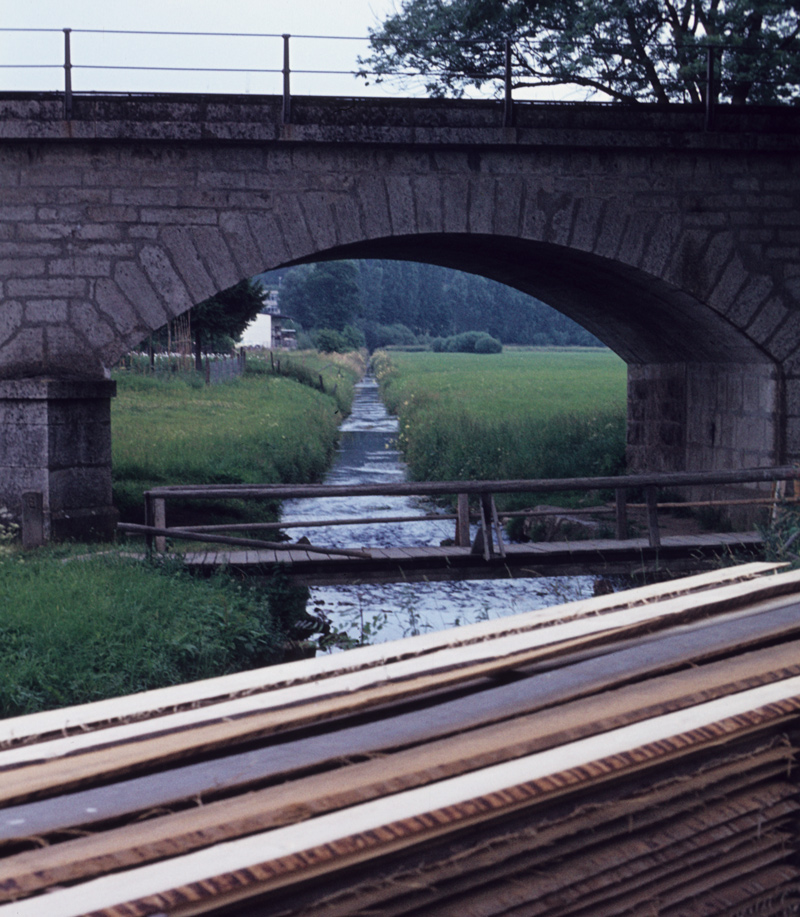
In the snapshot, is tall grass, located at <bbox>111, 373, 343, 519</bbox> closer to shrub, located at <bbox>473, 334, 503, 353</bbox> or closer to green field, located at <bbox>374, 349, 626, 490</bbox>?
green field, located at <bbox>374, 349, 626, 490</bbox>

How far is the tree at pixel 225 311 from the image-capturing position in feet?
93.5

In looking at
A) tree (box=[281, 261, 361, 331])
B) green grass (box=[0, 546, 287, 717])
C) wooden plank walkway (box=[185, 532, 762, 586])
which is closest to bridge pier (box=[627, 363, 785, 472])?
wooden plank walkway (box=[185, 532, 762, 586])

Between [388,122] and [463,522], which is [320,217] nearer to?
[388,122]

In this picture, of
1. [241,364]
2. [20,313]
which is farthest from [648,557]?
[241,364]

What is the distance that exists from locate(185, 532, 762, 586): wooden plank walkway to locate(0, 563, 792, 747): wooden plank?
5.29 meters

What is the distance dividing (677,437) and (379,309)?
280 feet

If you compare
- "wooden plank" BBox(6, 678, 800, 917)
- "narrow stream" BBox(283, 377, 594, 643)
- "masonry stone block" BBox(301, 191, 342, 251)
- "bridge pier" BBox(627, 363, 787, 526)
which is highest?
"masonry stone block" BBox(301, 191, 342, 251)

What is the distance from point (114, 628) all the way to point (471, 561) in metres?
2.94

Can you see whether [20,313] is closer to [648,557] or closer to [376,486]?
[376,486]

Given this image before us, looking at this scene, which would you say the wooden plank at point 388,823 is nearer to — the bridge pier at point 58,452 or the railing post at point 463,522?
the railing post at point 463,522

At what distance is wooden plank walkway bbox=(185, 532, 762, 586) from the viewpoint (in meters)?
7.58

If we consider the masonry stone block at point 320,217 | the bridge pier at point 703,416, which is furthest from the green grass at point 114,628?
the bridge pier at point 703,416

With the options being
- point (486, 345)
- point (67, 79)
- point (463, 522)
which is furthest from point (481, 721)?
point (486, 345)

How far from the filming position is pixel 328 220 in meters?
8.56
